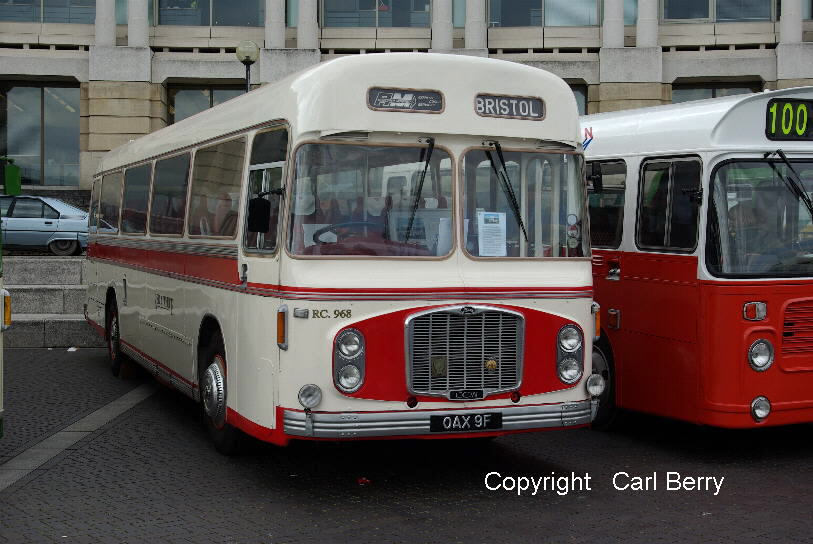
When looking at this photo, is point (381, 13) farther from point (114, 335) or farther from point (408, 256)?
point (408, 256)

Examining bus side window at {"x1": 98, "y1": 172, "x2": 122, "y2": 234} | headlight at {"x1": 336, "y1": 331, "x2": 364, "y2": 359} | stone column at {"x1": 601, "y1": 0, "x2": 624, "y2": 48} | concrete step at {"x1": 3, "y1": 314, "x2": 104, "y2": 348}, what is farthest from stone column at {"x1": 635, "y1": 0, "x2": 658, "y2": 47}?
headlight at {"x1": 336, "y1": 331, "x2": 364, "y2": 359}

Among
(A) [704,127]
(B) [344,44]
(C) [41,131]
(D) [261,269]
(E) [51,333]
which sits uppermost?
(B) [344,44]

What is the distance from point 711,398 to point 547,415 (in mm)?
1661

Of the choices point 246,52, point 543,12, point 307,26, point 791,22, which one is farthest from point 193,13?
point 791,22

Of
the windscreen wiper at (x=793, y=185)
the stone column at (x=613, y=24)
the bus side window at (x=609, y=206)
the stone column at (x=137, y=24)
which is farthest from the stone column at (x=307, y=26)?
the windscreen wiper at (x=793, y=185)

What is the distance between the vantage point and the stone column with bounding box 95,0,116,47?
34.6 meters

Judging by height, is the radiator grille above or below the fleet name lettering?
below

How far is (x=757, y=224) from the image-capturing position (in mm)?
8875

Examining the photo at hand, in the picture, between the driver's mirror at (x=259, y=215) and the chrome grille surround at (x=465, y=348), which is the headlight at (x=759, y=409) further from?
the driver's mirror at (x=259, y=215)

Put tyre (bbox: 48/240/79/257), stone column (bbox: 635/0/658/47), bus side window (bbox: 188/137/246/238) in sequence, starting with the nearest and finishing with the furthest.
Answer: bus side window (bbox: 188/137/246/238) < tyre (bbox: 48/240/79/257) < stone column (bbox: 635/0/658/47)

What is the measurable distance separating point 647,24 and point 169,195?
26234 mm

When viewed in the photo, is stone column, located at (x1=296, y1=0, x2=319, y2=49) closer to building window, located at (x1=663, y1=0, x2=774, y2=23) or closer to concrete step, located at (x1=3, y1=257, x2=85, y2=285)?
building window, located at (x1=663, y1=0, x2=774, y2=23)

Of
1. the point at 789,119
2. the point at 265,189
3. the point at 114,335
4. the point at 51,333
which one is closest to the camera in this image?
the point at 265,189

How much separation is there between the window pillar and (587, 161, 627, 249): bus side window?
2602 centimetres
